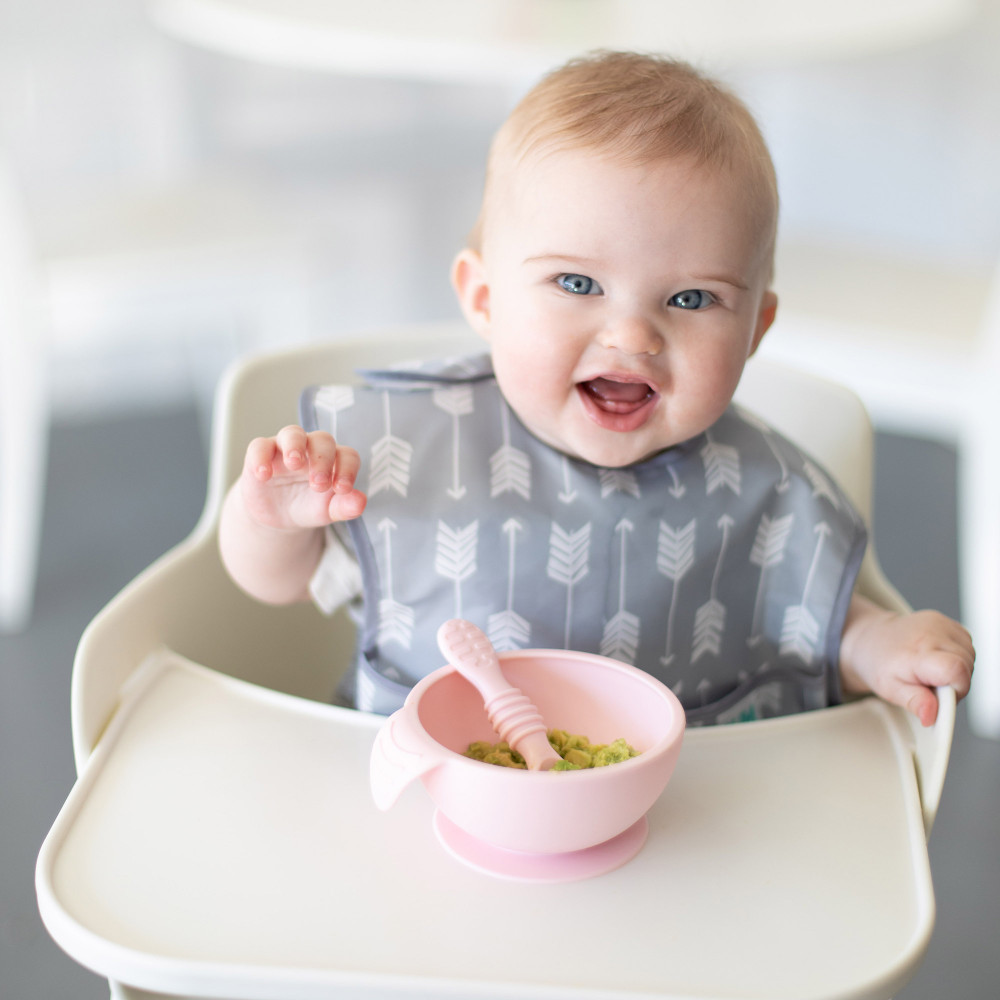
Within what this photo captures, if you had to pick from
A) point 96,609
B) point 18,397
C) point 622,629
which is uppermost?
point 622,629

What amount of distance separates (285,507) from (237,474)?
10.1 inches

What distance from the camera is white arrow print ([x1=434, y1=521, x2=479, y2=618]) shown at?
0.79 metres

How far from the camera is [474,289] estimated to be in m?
0.83

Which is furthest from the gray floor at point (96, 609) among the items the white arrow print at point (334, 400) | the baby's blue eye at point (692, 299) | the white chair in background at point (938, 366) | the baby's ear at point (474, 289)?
the baby's blue eye at point (692, 299)

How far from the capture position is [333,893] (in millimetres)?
571

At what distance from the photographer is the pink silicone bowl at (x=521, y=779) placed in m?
0.54

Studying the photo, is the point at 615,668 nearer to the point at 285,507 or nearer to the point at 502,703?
the point at 502,703

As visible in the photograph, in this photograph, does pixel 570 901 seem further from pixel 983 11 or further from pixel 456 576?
pixel 983 11

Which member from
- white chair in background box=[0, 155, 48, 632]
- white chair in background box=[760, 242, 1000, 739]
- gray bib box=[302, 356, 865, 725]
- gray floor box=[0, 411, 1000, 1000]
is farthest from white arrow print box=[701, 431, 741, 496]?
white chair in background box=[0, 155, 48, 632]

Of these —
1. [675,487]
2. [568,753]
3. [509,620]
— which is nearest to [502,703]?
[568,753]

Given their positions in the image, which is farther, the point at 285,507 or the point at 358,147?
the point at 358,147

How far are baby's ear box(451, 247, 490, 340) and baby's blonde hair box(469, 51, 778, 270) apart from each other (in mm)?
51

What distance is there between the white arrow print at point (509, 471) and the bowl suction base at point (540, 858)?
0.26 m

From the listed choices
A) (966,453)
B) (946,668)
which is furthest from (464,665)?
(966,453)
